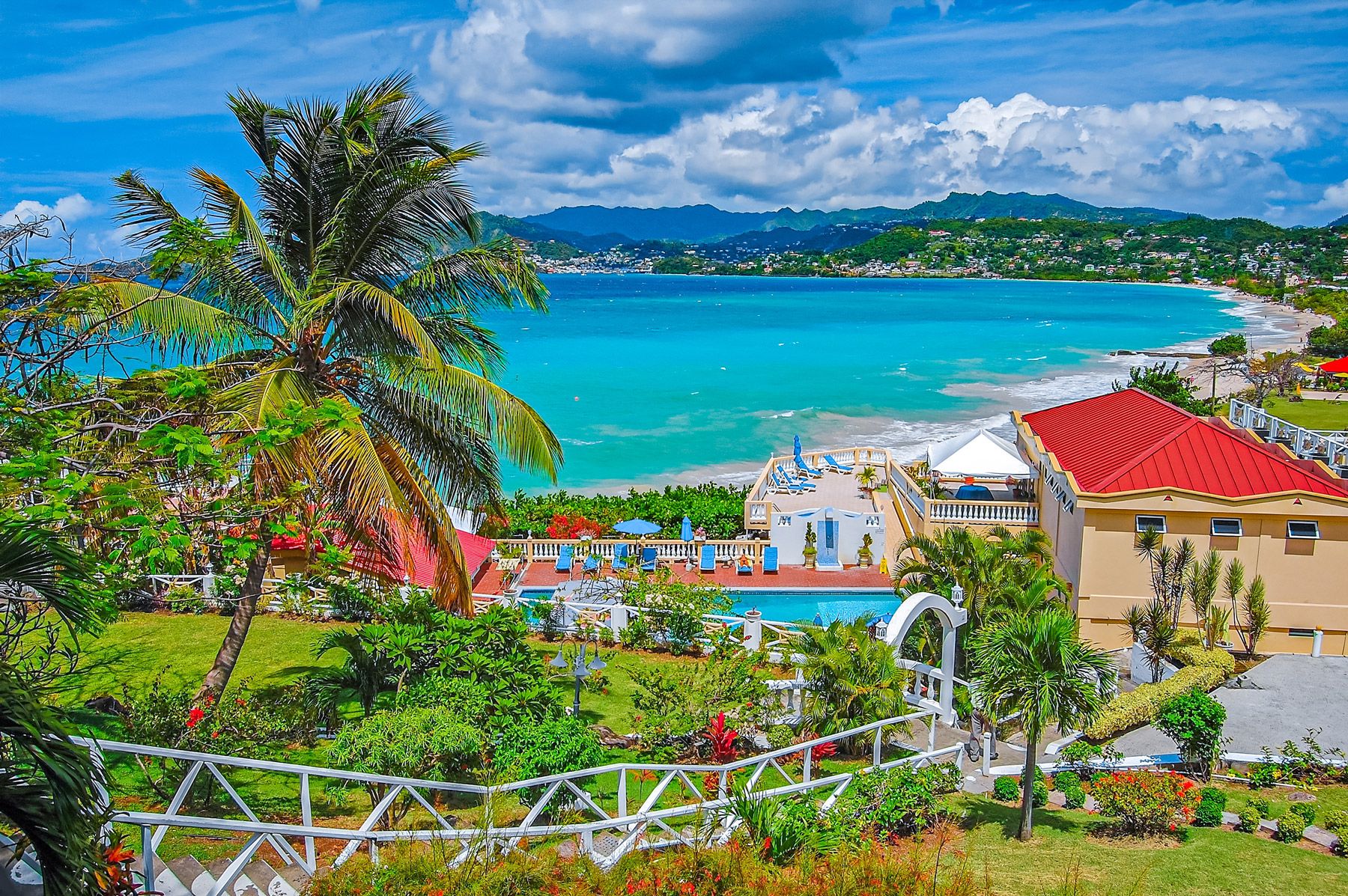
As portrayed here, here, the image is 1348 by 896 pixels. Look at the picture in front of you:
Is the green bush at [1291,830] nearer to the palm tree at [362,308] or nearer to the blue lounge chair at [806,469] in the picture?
the palm tree at [362,308]

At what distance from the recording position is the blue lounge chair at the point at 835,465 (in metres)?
30.7

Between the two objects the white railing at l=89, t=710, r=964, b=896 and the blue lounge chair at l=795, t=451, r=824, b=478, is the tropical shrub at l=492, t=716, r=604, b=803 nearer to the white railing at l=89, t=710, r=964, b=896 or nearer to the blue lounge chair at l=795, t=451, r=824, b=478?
the white railing at l=89, t=710, r=964, b=896

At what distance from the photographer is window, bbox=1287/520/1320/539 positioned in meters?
15.8

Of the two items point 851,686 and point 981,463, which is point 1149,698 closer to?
point 851,686

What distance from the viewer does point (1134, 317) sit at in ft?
434

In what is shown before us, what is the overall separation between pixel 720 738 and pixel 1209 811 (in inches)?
198

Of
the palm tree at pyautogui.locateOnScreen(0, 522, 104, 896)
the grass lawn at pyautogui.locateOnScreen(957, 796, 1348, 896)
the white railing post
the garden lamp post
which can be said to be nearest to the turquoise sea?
the white railing post

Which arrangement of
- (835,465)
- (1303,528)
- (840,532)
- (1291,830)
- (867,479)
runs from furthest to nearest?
(835,465), (867,479), (840,532), (1303,528), (1291,830)

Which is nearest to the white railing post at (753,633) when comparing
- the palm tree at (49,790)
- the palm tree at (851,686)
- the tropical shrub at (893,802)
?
the palm tree at (851,686)

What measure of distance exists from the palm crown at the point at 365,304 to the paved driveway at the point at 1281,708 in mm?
8640

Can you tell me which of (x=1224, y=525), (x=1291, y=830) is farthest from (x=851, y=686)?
(x=1224, y=525)

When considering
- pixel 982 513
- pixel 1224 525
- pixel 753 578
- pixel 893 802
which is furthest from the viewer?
pixel 982 513

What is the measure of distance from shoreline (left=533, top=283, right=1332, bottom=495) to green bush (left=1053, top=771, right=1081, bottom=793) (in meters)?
28.5

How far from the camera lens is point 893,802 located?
8648 mm
